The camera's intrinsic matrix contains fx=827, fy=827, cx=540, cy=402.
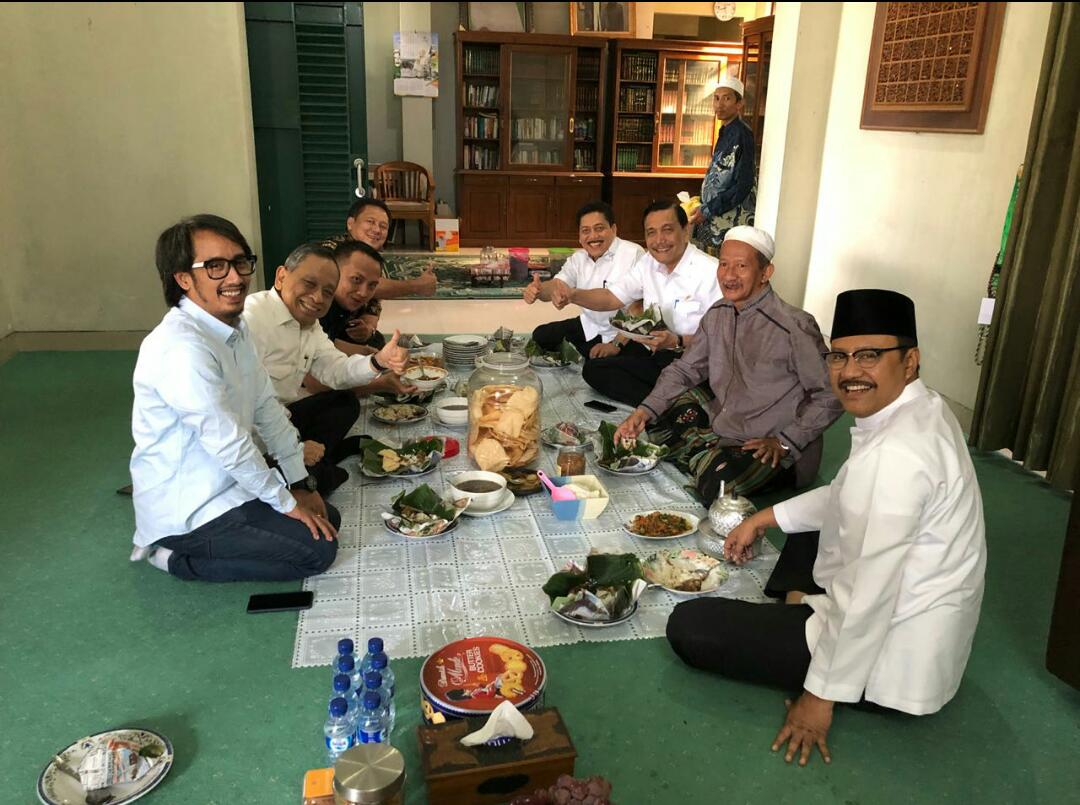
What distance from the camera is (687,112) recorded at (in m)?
8.29

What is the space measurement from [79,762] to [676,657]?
137 centimetres

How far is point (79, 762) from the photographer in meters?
1.69

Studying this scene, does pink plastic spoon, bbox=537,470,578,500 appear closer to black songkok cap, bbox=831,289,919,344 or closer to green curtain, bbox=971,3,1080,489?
black songkok cap, bbox=831,289,919,344

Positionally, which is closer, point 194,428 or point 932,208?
point 194,428

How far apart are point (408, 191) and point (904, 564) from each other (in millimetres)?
6844

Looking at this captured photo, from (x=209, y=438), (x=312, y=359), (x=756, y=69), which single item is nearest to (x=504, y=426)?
(x=312, y=359)

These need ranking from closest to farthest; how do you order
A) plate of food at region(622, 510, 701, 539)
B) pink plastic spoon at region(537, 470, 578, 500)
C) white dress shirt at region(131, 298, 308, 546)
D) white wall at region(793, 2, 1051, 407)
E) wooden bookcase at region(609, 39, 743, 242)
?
1. white dress shirt at region(131, 298, 308, 546)
2. plate of food at region(622, 510, 701, 539)
3. pink plastic spoon at region(537, 470, 578, 500)
4. white wall at region(793, 2, 1051, 407)
5. wooden bookcase at region(609, 39, 743, 242)

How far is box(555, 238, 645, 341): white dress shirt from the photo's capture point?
416 centimetres

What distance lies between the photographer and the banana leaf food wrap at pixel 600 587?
2.20 m

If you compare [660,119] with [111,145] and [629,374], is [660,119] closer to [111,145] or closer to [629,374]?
[629,374]

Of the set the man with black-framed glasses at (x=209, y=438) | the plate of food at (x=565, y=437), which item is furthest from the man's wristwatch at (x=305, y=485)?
the plate of food at (x=565, y=437)

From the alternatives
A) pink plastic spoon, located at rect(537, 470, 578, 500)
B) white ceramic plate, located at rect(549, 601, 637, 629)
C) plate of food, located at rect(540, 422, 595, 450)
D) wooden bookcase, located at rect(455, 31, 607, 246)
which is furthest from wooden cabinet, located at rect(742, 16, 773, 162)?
white ceramic plate, located at rect(549, 601, 637, 629)

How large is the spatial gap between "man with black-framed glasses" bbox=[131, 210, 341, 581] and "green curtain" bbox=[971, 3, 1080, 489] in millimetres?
2734

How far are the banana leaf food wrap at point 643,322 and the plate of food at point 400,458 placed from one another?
3.92 ft
